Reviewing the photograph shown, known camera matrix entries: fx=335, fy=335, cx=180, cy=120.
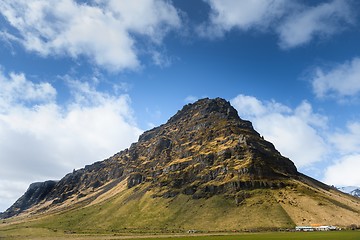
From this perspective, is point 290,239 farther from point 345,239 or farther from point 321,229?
point 321,229

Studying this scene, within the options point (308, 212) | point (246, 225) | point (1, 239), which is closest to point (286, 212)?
point (308, 212)

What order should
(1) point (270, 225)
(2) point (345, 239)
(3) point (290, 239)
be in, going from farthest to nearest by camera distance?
(1) point (270, 225), (3) point (290, 239), (2) point (345, 239)

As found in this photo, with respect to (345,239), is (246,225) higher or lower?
higher

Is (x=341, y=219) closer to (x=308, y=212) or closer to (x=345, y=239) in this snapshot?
(x=308, y=212)

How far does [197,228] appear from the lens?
195 metres

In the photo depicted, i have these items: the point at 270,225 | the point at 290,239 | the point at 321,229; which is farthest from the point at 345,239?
the point at 270,225

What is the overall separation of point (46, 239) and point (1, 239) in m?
27.1

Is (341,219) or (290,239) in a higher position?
(341,219)

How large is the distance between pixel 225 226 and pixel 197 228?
16430mm

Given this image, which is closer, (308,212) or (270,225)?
(270,225)

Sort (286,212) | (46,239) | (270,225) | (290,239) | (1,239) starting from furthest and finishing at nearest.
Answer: (286,212) < (270,225) < (1,239) < (46,239) < (290,239)

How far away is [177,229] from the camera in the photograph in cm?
19438

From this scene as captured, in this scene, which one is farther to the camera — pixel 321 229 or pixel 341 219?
pixel 341 219

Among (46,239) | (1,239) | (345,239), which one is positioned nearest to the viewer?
(345,239)
